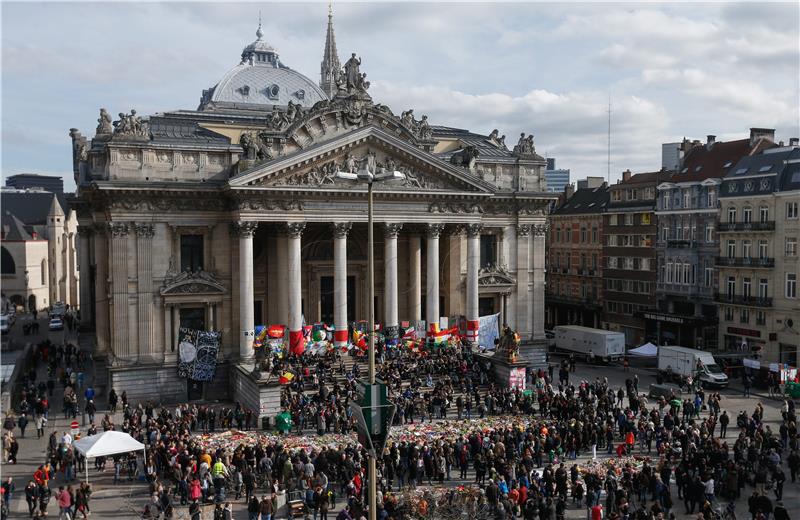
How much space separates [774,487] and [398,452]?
15482mm

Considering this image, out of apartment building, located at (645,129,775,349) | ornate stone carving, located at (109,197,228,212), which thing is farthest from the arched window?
apartment building, located at (645,129,775,349)

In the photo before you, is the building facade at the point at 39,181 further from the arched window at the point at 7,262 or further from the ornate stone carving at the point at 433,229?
the ornate stone carving at the point at 433,229

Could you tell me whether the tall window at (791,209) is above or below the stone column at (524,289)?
above

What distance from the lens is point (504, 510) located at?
971 inches

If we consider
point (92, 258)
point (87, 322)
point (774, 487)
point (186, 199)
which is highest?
point (186, 199)

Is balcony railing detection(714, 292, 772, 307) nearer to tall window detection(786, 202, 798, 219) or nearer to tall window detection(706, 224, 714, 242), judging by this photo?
tall window detection(706, 224, 714, 242)

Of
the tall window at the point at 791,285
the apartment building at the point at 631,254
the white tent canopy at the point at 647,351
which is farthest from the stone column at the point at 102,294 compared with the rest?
the tall window at the point at 791,285

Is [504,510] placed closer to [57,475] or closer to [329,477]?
[329,477]

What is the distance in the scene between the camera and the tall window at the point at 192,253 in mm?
47875

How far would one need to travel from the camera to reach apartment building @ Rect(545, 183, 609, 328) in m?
78.3

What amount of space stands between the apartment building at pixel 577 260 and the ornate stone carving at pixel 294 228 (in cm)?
4026

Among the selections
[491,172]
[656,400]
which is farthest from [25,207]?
[656,400]

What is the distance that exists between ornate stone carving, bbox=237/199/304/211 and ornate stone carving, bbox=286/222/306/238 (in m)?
0.95

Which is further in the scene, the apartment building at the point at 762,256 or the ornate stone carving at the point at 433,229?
the apartment building at the point at 762,256
